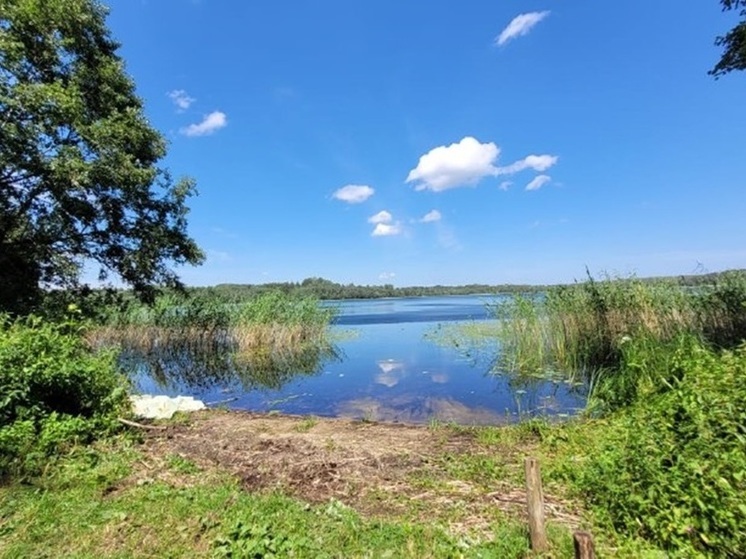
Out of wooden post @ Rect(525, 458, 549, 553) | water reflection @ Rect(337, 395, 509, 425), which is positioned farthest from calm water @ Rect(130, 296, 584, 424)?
wooden post @ Rect(525, 458, 549, 553)

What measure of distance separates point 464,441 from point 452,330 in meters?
16.1

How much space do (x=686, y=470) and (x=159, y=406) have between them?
6.42 meters

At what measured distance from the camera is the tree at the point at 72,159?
325 inches

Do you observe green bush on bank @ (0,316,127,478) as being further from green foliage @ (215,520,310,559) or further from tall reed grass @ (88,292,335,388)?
tall reed grass @ (88,292,335,388)

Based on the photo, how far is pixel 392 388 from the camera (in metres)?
10.2

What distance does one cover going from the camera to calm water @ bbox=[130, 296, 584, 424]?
7949 mm

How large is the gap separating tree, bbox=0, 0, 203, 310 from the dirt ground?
6.20 m

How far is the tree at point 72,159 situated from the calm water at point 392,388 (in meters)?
3.30

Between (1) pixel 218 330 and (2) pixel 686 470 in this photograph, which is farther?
(1) pixel 218 330

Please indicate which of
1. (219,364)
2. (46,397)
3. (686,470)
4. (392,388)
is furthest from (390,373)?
(686,470)

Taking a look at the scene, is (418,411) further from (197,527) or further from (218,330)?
(218,330)

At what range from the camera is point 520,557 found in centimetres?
255

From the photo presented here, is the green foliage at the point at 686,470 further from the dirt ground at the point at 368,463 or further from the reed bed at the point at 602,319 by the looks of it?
the reed bed at the point at 602,319

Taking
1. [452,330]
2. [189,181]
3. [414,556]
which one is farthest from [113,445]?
[452,330]
